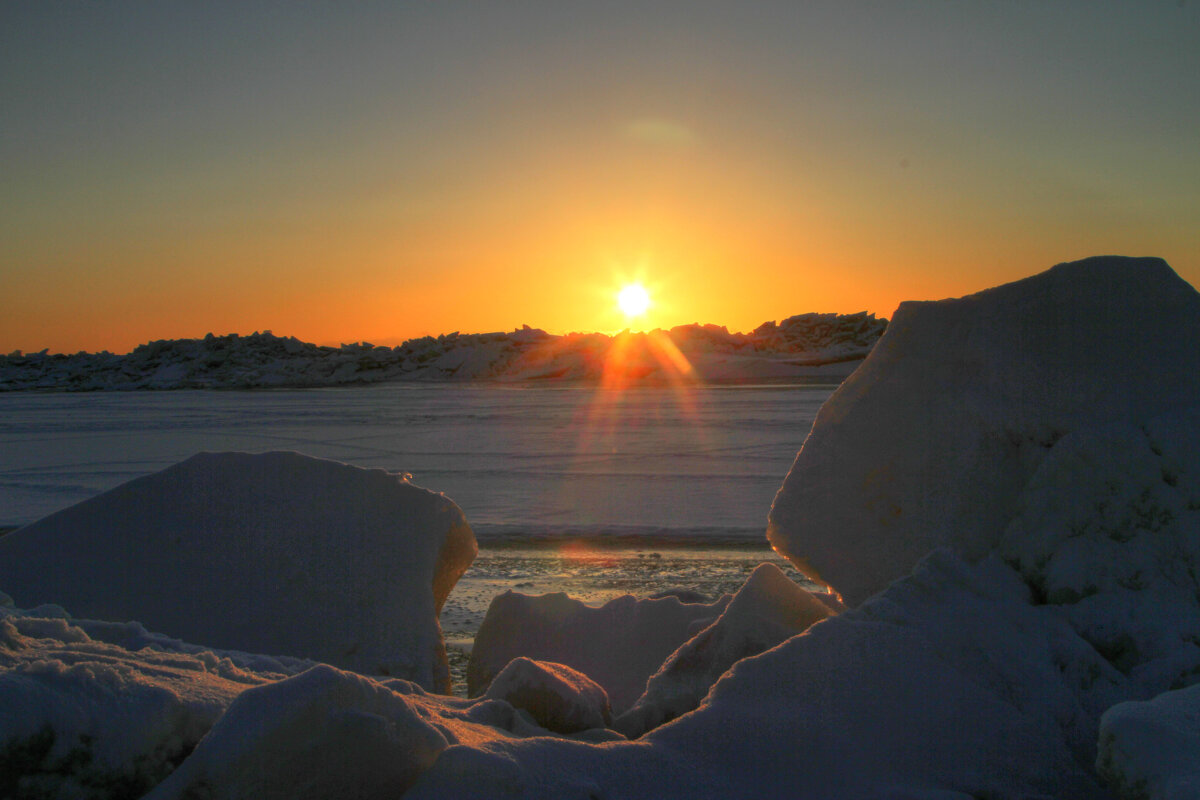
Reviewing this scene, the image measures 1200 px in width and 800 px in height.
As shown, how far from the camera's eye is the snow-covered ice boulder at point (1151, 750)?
3.80 feet

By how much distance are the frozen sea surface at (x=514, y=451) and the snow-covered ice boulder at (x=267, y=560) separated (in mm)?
2034

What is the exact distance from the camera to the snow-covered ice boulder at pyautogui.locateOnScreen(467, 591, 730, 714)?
2.60 m

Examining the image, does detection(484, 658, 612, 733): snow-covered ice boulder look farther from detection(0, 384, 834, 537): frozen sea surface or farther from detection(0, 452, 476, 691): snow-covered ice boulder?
detection(0, 384, 834, 537): frozen sea surface

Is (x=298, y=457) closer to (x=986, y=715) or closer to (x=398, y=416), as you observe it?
(x=986, y=715)

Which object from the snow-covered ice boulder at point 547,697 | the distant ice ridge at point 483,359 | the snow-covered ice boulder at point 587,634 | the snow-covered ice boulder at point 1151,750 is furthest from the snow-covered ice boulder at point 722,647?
the distant ice ridge at point 483,359

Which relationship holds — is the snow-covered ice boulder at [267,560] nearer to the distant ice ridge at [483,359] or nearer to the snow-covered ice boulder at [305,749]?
the snow-covered ice boulder at [305,749]

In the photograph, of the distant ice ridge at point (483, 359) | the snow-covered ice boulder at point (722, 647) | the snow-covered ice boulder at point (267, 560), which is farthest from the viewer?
the distant ice ridge at point (483, 359)

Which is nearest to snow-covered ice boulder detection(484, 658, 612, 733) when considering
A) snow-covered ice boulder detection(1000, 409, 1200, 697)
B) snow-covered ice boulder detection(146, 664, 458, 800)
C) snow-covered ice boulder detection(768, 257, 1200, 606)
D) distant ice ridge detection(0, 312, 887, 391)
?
snow-covered ice boulder detection(146, 664, 458, 800)

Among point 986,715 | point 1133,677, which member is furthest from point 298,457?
point 1133,677

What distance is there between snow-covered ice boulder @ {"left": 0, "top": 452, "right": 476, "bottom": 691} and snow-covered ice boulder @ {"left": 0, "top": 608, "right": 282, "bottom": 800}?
1.00 m

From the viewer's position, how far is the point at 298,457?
9.73ft

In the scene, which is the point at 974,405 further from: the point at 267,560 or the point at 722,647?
the point at 267,560

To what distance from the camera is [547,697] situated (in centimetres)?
178

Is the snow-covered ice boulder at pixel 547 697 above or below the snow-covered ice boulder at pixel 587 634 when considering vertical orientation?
above
